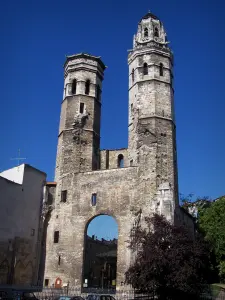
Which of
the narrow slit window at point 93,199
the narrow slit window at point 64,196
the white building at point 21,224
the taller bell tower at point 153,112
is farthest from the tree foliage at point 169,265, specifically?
the white building at point 21,224

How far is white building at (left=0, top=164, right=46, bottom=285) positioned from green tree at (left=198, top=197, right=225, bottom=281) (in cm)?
1413

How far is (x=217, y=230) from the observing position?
2956 centimetres

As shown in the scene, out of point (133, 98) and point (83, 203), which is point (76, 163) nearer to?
point (83, 203)

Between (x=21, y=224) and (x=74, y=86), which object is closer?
(x=21, y=224)

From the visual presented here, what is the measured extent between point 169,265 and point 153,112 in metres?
13.5

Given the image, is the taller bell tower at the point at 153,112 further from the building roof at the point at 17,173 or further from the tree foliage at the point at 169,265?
the building roof at the point at 17,173

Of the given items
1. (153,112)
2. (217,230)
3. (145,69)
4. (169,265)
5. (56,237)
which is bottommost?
(169,265)

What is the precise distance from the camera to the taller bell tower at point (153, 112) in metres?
26.1

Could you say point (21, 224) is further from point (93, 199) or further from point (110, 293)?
point (110, 293)

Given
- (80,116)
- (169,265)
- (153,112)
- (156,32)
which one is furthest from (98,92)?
(169,265)

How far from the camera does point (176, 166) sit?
2814 cm

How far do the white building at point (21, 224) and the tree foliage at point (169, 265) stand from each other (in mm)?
10200

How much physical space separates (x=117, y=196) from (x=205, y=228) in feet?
34.6

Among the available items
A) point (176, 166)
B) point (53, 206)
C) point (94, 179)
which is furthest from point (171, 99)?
point (53, 206)
